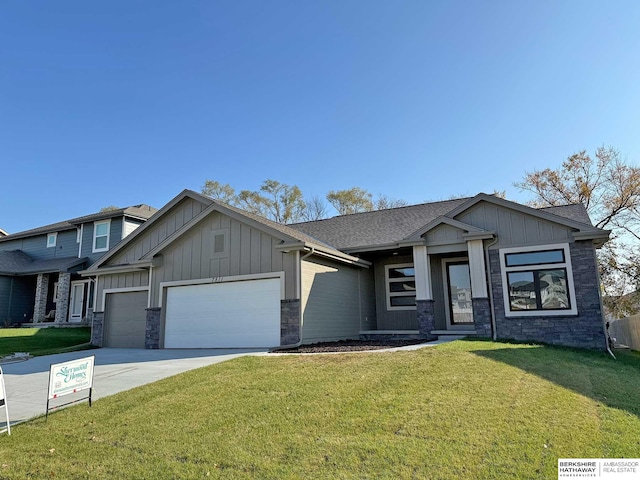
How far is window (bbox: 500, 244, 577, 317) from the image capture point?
35.8 feet

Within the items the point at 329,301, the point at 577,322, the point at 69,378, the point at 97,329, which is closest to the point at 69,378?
the point at 69,378

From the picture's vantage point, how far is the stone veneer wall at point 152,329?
13258mm

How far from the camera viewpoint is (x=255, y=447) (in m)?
4.02

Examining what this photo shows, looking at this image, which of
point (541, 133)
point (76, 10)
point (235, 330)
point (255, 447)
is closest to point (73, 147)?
point (76, 10)

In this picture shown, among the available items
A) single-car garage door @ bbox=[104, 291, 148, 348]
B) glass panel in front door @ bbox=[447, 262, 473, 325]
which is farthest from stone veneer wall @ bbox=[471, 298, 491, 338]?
single-car garage door @ bbox=[104, 291, 148, 348]

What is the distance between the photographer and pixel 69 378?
18.8 feet

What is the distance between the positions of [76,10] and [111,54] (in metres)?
1.60

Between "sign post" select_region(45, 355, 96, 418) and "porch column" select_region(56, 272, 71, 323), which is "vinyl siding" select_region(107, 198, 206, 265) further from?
"sign post" select_region(45, 355, 96, 418)

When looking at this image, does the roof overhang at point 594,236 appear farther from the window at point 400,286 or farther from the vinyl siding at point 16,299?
the vinyl siding at point 16,299

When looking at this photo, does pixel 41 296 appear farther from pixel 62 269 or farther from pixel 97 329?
pixel 97 329

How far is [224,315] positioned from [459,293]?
7.78 meters

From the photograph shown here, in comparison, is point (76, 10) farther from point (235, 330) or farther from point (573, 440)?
point (573, 440)

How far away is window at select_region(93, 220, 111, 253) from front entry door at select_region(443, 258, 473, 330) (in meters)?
16.7

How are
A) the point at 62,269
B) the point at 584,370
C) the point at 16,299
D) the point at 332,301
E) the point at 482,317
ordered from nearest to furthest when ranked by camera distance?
the point at 584,370 < the point at 482,317 < the point at 332,301 < the point at 62,269 < the point at 16,299
